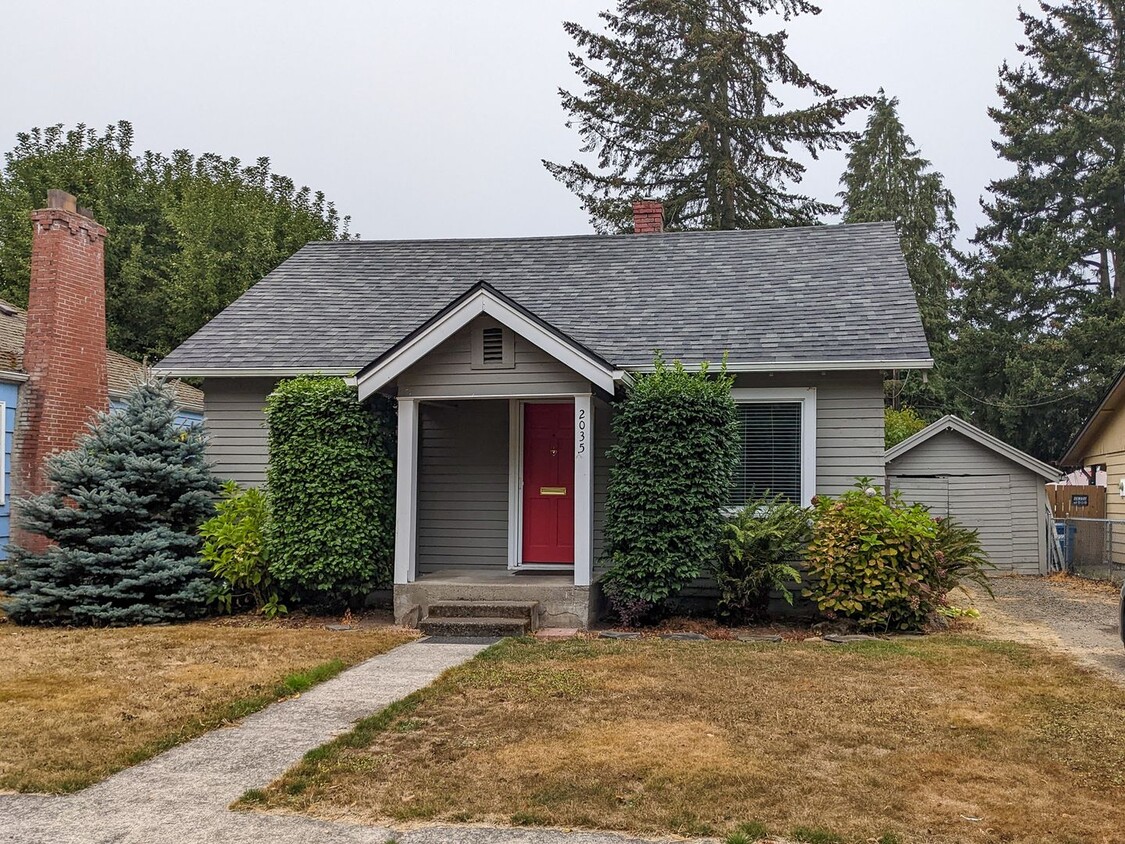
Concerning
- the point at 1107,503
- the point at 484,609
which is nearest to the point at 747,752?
the point at 484,609

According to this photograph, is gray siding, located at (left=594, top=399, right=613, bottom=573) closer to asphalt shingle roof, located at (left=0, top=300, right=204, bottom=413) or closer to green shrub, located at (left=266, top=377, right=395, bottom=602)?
green shrub, located at (left=266, top=377, right=395, bottom=602)

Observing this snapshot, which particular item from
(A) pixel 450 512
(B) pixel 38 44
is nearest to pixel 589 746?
(A) pixel 450 512

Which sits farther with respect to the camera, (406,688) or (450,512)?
(450,512)

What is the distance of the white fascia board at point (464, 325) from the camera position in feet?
29.1

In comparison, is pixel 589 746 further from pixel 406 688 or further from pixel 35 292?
pixel 35 292

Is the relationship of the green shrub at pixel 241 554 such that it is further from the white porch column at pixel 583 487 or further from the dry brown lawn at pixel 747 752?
the dry brown lawn at pixel 747 752

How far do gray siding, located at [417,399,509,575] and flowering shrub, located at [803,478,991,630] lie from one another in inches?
149

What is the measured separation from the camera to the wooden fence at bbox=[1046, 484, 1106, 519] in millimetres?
19562

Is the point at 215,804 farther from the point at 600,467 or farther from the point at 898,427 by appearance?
the point at 898,427

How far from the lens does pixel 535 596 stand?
9.07 metres

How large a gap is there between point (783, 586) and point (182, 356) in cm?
778

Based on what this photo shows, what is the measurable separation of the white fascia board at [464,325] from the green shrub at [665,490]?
584mm

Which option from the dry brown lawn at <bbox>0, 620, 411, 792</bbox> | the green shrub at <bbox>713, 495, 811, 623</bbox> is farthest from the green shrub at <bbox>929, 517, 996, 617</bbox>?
the dry brown lawn at <bbox>0, 620, 411, 792</bbox>

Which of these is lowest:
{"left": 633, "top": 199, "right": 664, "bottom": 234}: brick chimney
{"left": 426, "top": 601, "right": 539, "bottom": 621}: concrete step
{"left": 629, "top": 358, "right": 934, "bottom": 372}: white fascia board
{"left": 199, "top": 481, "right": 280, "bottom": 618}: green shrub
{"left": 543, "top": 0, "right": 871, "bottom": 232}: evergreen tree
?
{"left": 426, "top": 601, "right": 539, "bottom": 621}: concrete step
